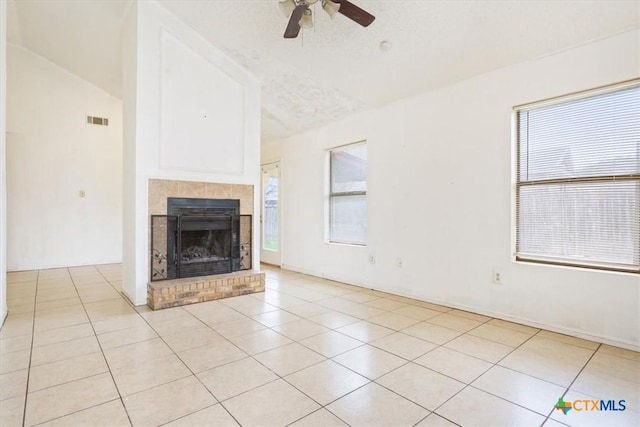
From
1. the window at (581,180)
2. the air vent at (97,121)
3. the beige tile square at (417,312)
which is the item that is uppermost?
the air vent at (97,121)

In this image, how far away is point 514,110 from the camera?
9.98ft

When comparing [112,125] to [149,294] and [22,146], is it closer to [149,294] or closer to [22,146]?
[22,146]

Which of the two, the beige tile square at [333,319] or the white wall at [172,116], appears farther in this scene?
the white wall at [172,116]

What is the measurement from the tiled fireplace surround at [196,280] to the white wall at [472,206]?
1.50 meters

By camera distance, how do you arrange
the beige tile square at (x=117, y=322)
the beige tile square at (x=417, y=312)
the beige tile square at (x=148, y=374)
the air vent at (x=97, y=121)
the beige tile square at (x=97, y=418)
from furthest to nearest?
the air vent at (x=97, y=121)
the beige tile square at (x=417, y=312)
the beige tile square at (x=117, y=322)
the beige tile square at (x=148, y=374)
the beige tile square at (x=97, y=418)

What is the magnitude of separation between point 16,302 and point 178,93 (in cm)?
292

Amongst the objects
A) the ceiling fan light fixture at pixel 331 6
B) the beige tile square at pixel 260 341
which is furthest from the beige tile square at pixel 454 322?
the ceiling fan light fixture at pixel 331 6

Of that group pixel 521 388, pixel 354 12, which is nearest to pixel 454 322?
pixel 521 388

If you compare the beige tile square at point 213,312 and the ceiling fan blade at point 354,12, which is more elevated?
the ceiling fan blade at point 354,12

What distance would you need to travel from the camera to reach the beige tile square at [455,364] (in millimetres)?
2047

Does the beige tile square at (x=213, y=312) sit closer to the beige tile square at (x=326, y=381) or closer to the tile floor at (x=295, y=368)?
the tile floor at (x=295, y=368)

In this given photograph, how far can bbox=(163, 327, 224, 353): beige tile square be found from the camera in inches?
96.3

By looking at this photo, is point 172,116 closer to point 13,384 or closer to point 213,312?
point 213,312

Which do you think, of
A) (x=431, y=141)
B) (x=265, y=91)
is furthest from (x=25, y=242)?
(x=431, y=141)
